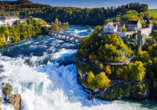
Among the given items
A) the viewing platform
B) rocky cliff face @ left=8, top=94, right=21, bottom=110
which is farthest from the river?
the viewing platform

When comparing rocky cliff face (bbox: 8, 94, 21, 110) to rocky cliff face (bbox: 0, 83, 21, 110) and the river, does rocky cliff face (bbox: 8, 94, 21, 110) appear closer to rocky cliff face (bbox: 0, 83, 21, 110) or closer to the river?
rocky cliff face (bbox: 0, 83, 21, 110)

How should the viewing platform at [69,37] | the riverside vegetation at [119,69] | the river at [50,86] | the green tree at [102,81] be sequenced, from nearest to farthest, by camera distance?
1. the river at [50,86]
2. the green tree at [102,81]
3. the riverside vegetation at [119,69]
4. the viewing platform at [69,37]

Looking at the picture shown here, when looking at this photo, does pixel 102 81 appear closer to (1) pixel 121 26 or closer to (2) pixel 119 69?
(2) pixel 119 69


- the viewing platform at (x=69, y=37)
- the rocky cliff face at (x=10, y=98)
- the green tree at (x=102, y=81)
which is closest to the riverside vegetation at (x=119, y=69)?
the green tree at (x=102, y=81)

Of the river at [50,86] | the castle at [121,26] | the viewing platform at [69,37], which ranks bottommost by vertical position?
the river at [50,86]

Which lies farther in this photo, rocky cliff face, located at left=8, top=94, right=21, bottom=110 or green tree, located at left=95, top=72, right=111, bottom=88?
green tree, located at left=95, top=72, right=111, bottom=88

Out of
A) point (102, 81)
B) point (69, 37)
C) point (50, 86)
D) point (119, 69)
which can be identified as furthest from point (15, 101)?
point (69, 37)

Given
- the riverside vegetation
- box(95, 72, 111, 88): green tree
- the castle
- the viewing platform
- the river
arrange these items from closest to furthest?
the river < box(95, 72, 111, 88): green tree < the riverside vegetation < the castle < the viewing platform

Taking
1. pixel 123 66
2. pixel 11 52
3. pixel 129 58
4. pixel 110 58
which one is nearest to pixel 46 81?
pixel 110 58

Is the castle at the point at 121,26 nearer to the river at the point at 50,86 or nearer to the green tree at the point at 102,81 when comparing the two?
the river at the point at 50,86
